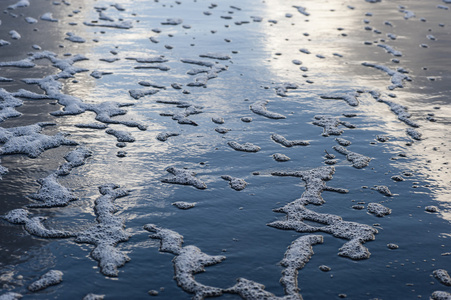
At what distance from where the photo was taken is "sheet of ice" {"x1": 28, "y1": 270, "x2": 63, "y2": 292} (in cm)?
257

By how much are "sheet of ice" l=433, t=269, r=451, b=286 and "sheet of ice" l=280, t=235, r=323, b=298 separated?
0.66 m

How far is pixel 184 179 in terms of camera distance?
3697mm

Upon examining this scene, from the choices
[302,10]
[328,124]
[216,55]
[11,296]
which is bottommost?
[11,296]

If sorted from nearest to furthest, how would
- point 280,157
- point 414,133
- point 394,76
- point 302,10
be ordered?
point 280,157 < point 414,133 < point 394,76 < point 302,10

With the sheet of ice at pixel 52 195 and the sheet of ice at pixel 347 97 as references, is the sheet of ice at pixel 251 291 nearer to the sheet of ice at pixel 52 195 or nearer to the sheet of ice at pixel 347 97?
the sheet of ice at pixel 52 195

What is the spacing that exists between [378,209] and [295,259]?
0.86m

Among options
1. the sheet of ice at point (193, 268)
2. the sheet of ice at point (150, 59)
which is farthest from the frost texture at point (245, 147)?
the sheet of ice at point (150, 59)

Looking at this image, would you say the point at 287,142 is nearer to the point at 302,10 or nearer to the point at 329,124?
the point at 329,124

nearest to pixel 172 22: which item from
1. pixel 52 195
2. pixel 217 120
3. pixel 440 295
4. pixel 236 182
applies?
pixel 217 120

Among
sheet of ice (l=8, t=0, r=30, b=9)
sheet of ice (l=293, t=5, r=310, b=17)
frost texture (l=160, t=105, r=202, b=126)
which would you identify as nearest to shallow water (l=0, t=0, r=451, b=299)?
frost texture (l=160, t=105, r=202, b=126)

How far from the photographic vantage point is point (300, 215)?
333 cm

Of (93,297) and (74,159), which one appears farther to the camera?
(74,159)

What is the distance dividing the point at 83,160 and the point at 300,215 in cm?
173

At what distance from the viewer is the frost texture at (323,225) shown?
3.01 m
